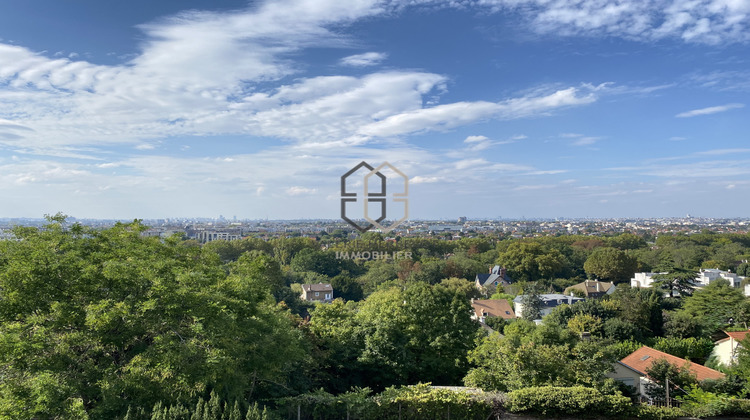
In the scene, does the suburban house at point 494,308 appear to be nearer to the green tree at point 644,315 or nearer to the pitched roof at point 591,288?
the green tree at point 644,315

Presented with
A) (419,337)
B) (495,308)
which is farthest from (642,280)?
(419,337)

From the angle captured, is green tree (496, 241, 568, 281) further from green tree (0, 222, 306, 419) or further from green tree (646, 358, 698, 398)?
green tree (0, 222, 306, 419)

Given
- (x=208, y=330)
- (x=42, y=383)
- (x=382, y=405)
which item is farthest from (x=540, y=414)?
(x=42, y=383)

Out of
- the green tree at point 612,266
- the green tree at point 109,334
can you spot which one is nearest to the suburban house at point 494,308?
the green tree at point 612,266

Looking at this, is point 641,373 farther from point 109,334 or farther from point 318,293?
point 318,293

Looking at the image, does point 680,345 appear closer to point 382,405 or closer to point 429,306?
point 429,306

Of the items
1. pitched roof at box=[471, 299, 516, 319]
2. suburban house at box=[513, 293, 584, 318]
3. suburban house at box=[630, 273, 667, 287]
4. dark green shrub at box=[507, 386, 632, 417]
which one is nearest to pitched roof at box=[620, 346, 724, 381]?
dark green shrub at box=[507, 386, 632, 417]
